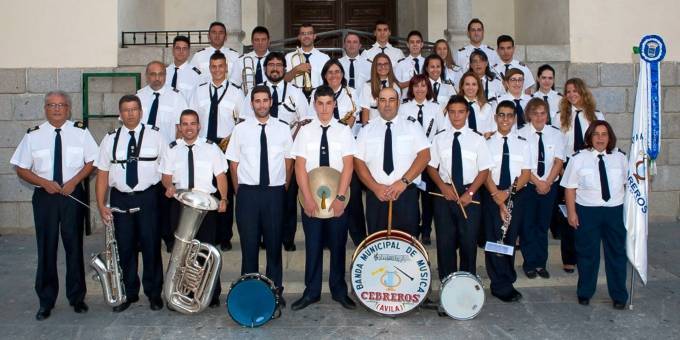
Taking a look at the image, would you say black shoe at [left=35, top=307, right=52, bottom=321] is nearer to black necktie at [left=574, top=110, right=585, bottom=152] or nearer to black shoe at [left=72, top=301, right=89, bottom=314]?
black shoe at [left=72, top=301, right=89, bottom=314]

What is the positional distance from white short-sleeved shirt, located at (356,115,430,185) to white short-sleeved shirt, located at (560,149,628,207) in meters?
1.40

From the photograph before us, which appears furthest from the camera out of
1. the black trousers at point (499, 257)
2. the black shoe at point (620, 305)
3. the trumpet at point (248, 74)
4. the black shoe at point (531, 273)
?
the trumpet at point (248, 74)

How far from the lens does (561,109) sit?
7.33 metres

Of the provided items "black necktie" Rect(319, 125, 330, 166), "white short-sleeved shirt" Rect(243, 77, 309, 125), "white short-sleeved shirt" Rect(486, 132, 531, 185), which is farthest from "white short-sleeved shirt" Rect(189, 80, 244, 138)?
"white short-sleeved shirt" Rect(486, 132, 531, 185)

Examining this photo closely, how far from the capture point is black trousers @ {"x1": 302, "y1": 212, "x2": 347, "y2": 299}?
6.25 meters

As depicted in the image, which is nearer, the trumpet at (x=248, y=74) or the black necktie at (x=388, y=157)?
the black necktie at (x=388, y=157)

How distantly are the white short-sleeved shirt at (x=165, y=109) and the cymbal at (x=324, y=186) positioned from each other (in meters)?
1.95

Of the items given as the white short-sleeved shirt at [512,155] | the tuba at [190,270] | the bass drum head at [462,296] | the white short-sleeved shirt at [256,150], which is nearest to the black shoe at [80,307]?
the tuba at [190,270]

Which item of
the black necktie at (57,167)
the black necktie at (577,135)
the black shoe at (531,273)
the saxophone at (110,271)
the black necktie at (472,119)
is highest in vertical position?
the black necktie at (472,119)

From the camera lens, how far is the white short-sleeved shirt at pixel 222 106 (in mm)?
7352

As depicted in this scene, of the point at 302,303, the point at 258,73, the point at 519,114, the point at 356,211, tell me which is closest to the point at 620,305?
the point at 519,114

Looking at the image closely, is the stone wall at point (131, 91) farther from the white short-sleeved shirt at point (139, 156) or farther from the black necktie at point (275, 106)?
the white short-sleeved shirt at point (139, 156)

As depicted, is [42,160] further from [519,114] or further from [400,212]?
[519,114]

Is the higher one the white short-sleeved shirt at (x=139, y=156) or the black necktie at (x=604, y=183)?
the white short-sleeved shirt at (x=139, y=156)
